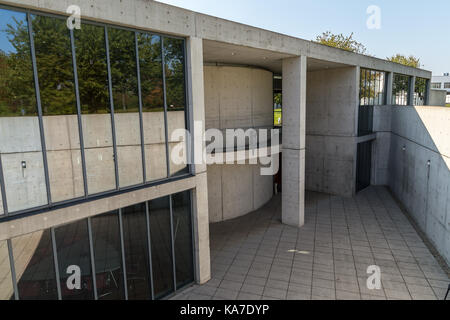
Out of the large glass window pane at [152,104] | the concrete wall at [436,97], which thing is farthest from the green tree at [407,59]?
the large glass window pane at [152,104]

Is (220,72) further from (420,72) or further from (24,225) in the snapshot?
(420,72)

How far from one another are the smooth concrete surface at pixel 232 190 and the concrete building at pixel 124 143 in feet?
7.21

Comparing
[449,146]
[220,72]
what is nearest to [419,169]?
A: [449,146]

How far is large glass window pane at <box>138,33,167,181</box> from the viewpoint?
26.2 feet

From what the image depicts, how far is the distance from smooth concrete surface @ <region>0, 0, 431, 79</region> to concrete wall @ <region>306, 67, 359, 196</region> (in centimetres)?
512

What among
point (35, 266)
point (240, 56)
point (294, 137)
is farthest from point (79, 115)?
point (294, 137)

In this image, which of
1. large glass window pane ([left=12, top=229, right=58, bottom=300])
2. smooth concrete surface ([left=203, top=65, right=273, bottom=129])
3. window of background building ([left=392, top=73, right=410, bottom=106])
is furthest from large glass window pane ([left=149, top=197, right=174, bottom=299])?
window of background building ([left=392, top=73, right=410, bottom=106])

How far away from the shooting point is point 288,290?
31.3 ft

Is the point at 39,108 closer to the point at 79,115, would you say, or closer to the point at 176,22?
the point at 79,115

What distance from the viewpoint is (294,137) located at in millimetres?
13766

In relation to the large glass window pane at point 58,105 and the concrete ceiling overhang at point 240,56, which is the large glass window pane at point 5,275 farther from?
the concrete ceiling overhang at point 240,56

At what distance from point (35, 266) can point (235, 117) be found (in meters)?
10.2

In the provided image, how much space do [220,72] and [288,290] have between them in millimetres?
9341

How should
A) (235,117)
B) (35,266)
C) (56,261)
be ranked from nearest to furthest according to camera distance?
(35,266) < (56,261) < (235,117)
